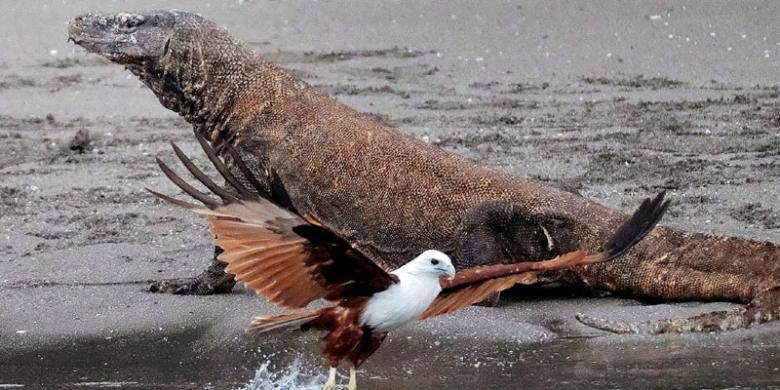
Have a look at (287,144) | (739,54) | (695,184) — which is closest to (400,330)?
(287,144)

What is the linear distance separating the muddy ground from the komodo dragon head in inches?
41.9

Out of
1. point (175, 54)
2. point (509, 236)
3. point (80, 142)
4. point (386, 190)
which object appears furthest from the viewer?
point (80, 142)

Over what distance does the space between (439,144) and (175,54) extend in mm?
3555

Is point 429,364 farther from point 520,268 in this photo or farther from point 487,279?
point 520,268

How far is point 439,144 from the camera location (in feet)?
39.9

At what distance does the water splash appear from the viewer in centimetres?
708

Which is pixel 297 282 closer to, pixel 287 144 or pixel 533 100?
pixel 287 144

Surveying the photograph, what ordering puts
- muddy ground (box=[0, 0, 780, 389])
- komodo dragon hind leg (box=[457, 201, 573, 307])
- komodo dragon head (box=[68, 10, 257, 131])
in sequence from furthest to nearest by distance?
komodo dragon head (box=[68, 10, 257, 131])
komodo dragon hind leg (box=[457, 201, 573, 307])
muddy ground (box=[0, 0, 780, 389])

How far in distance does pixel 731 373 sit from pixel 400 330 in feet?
5.85

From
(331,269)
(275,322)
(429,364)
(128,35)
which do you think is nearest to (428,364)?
(429,364)

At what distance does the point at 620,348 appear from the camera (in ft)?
24.5

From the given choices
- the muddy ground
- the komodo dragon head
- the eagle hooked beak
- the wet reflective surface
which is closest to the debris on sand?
the muddy ground

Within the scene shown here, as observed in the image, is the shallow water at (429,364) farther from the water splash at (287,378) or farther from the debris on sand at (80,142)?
the debris on sand at (80,142)

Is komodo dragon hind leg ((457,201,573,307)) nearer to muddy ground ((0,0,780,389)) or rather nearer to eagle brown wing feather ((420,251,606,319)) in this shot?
muddy ground ((0,0,780,389))
